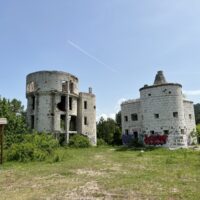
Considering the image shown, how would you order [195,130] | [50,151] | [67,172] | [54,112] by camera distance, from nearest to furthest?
[67,172] → [50,151] → [54,112] → [195,130]

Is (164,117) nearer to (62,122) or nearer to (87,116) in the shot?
(87,116)

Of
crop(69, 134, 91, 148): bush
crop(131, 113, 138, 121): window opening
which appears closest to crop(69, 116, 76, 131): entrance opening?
crop(69, 134, 91, 148): bush

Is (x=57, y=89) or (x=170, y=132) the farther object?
(x=57, y=89)

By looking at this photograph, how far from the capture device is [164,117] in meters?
33.2

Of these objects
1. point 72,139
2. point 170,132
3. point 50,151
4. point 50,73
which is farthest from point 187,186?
point 50,73

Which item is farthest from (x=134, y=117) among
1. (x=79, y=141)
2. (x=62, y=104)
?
(x=62, y=104)

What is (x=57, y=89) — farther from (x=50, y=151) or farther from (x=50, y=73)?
(x=50, y=151)

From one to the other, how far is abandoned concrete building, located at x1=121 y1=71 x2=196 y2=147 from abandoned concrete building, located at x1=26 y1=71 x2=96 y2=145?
8768 mm

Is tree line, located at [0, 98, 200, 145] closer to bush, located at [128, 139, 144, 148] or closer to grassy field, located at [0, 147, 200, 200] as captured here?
bush, located at [128, 139, 144, 148]

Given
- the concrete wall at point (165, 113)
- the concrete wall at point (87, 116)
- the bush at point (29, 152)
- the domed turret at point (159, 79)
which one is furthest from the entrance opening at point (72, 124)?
the bush at point (29, 152)

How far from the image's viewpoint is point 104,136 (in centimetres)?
4922

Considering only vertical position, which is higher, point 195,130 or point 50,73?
point 50,73

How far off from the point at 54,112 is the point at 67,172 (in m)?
21.7

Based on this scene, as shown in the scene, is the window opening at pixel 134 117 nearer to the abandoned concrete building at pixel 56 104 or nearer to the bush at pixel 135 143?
the bush at pixel 135 143
